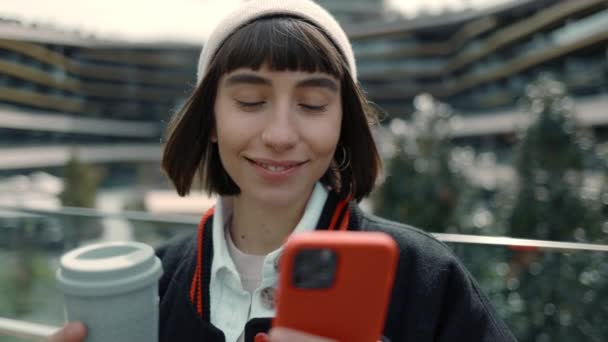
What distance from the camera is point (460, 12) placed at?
40.9m

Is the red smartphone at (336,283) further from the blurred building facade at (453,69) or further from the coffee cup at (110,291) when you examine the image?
the blurred building facade at (453,69)

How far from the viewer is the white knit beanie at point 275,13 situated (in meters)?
1.00

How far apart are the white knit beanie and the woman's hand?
2.18 feet

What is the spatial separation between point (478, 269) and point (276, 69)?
53.8 inches

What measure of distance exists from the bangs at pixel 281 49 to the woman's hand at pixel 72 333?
1.97 feet

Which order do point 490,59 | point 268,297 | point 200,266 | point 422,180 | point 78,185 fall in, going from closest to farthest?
point 268,297
point 200,266
point 422,180
point 78,185
point 490,59

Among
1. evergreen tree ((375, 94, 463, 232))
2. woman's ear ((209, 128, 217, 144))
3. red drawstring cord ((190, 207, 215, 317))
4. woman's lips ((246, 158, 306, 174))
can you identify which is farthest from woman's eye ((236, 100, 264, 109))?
evergreen tree ((375, 94, 463, 232))

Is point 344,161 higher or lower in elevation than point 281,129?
lower

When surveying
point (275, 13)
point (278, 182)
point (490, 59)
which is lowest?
point (278, 182)

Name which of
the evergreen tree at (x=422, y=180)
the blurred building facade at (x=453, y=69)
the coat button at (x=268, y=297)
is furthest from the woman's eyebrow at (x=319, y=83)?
the blurred building facade at (x=453, y=69)

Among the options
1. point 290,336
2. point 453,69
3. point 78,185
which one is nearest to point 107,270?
point 290,336

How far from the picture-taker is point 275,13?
1.00 meters

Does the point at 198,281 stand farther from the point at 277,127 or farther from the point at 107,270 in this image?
the point at 107,270

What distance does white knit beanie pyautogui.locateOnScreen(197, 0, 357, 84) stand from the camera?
1.00 metres
